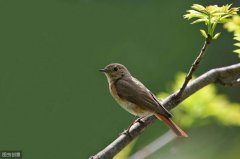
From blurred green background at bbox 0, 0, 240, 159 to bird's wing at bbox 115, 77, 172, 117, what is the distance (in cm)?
216

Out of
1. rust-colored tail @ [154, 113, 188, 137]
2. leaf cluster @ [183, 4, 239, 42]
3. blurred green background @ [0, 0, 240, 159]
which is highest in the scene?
blurred green background @ [0, 0, 240, 159]

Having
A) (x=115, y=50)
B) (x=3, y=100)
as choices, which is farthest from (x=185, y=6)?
(x=3, y=100)

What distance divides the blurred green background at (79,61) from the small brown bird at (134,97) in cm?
200

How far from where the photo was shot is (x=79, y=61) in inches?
323

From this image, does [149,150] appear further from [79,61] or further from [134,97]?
[79,61]

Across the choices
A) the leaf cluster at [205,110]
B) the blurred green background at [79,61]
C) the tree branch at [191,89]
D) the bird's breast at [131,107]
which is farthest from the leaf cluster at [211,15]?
the blurred green background at [79,61]


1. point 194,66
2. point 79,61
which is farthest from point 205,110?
point 79,61

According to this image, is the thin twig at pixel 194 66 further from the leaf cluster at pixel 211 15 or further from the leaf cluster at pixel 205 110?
the leaf cluster at pixel 205 110

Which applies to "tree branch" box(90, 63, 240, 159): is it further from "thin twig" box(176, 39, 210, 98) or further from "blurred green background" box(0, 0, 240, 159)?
"blurred green background" box(0, 0, 240, 159)

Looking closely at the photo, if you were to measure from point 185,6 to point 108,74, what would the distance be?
209 inches

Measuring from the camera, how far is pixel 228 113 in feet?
11.2

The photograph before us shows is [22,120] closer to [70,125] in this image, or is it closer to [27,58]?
[70,125]

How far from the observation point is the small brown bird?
10.9 ft

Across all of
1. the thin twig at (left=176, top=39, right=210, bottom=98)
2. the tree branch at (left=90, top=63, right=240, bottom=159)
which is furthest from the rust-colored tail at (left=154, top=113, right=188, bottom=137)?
the thin twig at (left=176, top=39, right=210, bottom=98)
